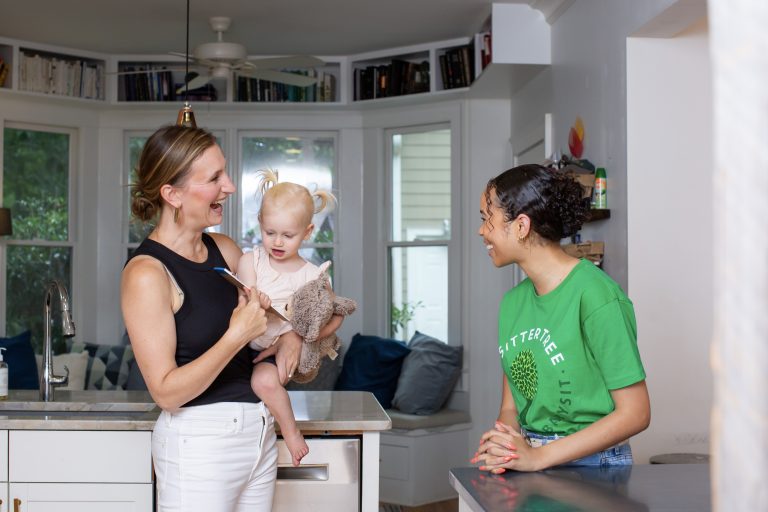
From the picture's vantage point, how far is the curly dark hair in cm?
185

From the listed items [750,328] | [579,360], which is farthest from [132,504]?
[750,328]

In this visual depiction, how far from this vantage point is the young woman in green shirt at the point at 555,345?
1.69 m

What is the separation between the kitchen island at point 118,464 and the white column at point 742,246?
2.06 m

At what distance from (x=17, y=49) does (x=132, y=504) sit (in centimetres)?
444

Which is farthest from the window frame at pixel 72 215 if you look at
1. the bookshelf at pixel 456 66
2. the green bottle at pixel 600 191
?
the green bottle at pixel 600 191

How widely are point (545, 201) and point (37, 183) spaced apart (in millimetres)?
5378

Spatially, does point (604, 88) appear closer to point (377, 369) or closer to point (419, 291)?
point (377, 369)

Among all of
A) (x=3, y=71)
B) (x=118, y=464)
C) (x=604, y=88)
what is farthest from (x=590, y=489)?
(x=3, y=71)

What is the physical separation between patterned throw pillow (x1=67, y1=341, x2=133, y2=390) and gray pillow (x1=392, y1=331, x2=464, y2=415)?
183 cm

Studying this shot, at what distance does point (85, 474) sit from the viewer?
94.9 inches

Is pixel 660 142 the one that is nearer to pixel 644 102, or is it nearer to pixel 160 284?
pixel 644 102

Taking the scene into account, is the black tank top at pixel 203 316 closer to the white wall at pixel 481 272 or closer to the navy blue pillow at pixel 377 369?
the navy blue pillow at pixel 377 369

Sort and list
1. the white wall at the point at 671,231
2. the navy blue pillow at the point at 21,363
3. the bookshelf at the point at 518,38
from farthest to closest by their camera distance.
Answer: the navy blue pillow at the point at 21,363 < the bookshelf at the point at 518,38 < the white wall at the point at 671,231

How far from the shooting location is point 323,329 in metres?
2.28
